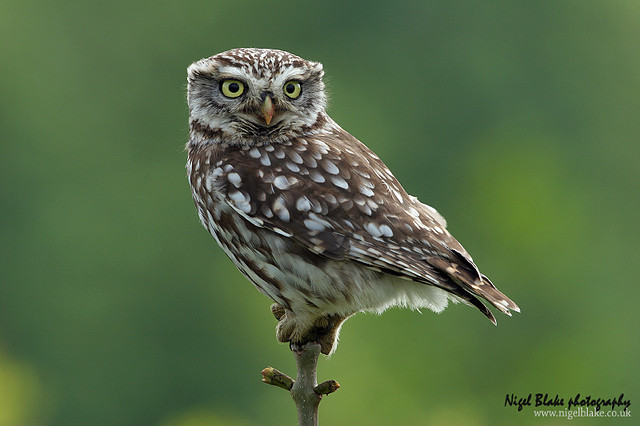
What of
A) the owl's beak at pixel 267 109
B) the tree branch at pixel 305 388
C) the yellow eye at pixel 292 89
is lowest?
the tree branch at pixel 305 388

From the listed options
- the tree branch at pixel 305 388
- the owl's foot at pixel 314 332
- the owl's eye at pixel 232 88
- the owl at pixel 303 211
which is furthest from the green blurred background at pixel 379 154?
the tree branch at pixel 305 388

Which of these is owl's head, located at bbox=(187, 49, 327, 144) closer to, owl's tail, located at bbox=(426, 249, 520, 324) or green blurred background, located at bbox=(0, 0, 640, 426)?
owl's tail, located at bbox=(426, 249, 520, 324)

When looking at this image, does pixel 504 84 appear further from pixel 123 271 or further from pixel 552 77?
pixel 123 271

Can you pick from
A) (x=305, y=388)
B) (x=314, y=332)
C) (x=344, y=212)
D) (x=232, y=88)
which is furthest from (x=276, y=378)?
(x=232, y=88)

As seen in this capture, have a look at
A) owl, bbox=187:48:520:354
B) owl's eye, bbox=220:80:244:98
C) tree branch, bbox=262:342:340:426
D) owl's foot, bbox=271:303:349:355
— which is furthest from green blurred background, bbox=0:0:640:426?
tree branch, bbox=262:342:340:426

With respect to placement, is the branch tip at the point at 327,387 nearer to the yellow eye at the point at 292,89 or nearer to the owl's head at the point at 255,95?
the owl's head at the point at 255,95

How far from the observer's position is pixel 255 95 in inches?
149

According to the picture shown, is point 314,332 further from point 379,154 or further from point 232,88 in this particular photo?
point 379,154

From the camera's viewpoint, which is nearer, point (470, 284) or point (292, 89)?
point (470, 284)

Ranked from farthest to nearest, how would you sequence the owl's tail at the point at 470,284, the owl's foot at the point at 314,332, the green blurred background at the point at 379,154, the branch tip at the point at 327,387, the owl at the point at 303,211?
the green blurred background at the point at 379,154 → the owl's foot at the point at 314,332 → the owl at the point at 303,211 → the owl's tail at the point at 470,284 → the branch tip at the point at 327,387

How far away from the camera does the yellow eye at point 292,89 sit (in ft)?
12.6

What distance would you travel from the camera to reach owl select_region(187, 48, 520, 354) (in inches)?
142

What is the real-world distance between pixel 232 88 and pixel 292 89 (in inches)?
9.5

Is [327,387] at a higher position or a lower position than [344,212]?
lower
